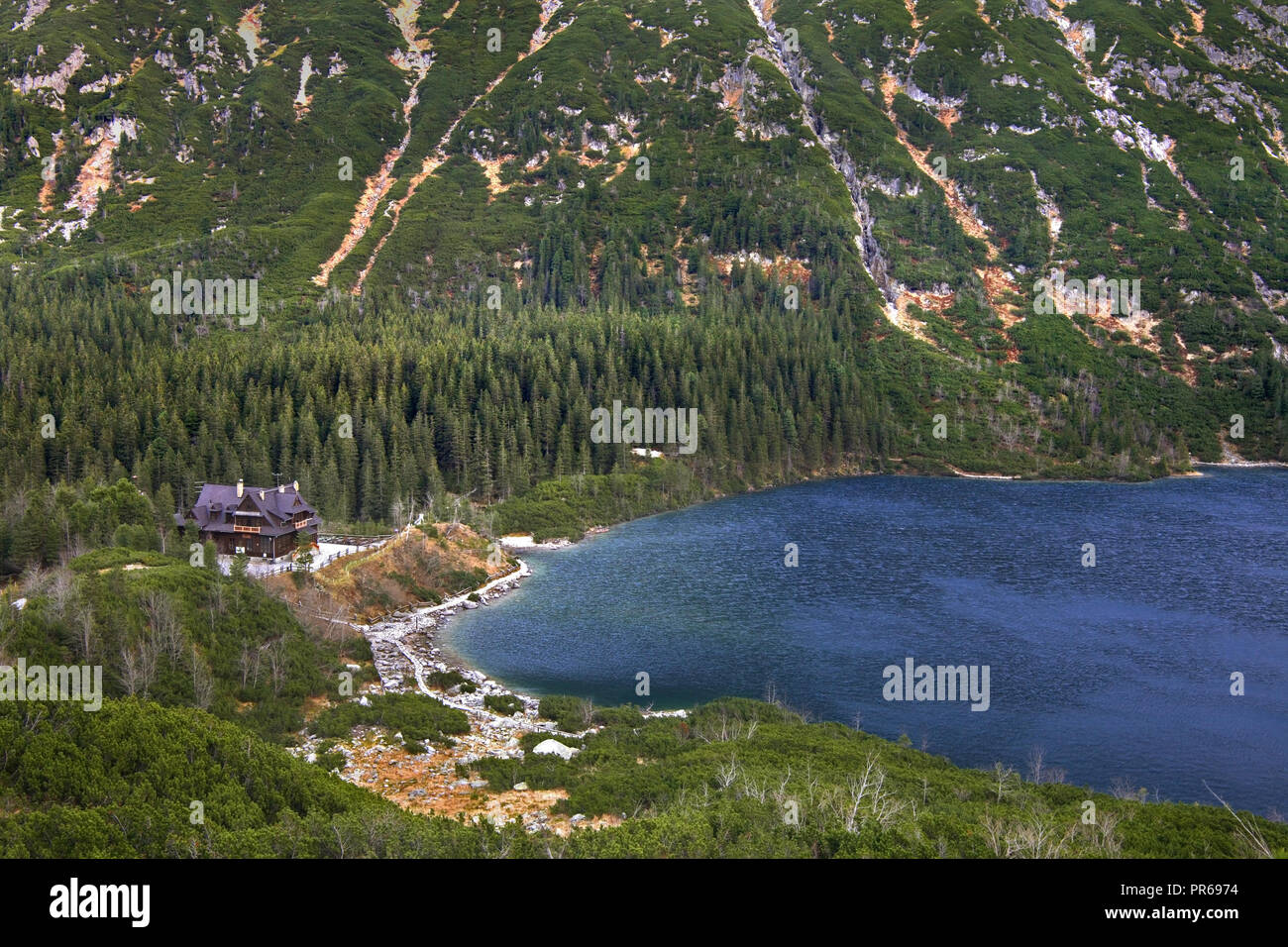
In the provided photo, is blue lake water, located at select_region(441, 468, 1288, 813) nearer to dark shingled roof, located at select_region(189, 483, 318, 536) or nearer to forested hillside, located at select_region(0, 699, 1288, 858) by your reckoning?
forested hillside, located at select_region(0, 699, 1288, 858)

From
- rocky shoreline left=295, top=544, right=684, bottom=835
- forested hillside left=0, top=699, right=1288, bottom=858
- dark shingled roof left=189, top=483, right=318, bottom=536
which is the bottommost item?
rocky shoreline left=295, top=544, right=684, bottom=835

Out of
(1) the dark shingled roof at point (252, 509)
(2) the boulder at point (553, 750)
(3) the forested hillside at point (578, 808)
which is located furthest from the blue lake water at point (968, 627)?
(1) the dark shingled roof at point (252, 509)

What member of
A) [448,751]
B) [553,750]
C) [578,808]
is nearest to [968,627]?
[553,750]

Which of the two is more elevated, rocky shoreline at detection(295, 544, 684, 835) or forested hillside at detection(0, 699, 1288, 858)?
forested hillside at detection(0, 699, 1288, 858)

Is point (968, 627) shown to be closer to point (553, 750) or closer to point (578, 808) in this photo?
point (553, 750)

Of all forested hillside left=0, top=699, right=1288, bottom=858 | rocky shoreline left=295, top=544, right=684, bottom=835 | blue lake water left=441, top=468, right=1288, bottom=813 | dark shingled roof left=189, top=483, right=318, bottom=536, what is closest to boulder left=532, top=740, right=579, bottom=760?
rocky shoreline left=295, top=544, right=684, bottom=835
